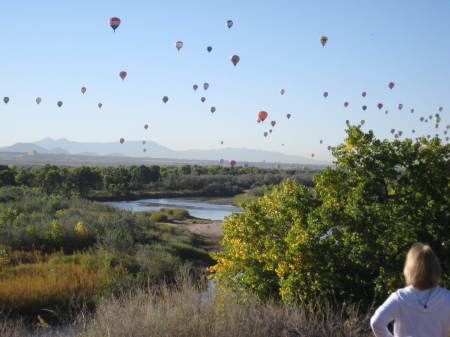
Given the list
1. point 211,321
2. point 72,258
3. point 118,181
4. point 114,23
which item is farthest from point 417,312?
point 118,181

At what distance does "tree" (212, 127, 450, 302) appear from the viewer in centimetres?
762

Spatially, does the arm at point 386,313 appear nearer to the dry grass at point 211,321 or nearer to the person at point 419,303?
the person at point 419,303

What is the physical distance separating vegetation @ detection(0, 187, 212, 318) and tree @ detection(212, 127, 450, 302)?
Result: 470 centimetres

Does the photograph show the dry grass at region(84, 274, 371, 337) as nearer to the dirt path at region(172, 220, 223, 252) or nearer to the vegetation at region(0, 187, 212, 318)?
the vegetation at region(0, 187, 212, 318)

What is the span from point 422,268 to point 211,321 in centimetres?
373

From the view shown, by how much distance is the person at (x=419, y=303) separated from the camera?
3607 millimetres

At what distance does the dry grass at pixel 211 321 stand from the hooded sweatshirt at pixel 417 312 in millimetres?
2730

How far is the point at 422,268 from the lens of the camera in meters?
3.59

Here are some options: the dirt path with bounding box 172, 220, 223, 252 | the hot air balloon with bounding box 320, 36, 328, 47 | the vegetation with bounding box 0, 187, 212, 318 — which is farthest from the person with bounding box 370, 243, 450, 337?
the hot air balloon with bounding box 320, 36, 328, 47

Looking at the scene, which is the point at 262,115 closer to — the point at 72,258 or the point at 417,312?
the point at 72,258

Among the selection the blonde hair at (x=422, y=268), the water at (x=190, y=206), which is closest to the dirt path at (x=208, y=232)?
the water at (x=190, y=206)

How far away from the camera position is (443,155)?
26.9 ft

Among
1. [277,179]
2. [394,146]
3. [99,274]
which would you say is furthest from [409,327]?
[277,179]

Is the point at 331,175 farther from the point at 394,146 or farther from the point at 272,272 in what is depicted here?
the point at 272,272
